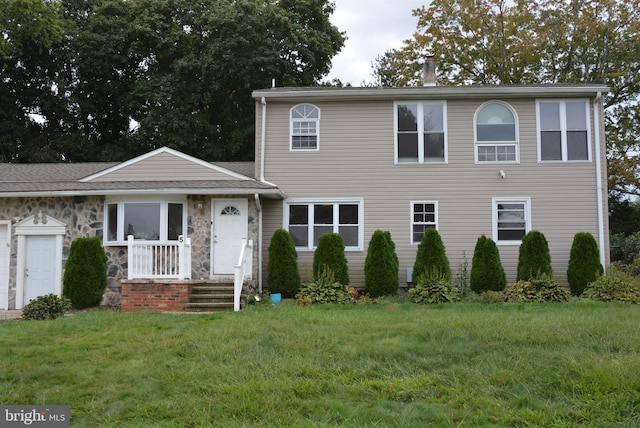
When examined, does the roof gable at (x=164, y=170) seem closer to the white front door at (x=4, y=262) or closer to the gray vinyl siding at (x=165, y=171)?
the gray vinyl siding at (x=165, y=171)

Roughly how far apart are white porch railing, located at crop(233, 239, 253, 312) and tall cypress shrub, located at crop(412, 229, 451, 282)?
3.70m

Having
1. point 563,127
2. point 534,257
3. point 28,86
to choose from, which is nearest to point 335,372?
point 534,257

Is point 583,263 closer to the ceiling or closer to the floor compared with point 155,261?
closer to the floor

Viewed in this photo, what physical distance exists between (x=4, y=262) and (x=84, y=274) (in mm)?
2438

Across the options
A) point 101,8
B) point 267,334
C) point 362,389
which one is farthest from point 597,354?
point 101,8

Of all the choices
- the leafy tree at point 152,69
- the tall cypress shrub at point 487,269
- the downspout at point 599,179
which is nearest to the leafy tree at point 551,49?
the leafy tree at point 152,69

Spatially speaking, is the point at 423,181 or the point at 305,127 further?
the point at 305,127

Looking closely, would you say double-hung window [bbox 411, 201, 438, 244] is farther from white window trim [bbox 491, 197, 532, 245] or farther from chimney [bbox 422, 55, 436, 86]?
chimney [bbox 422, 55, 436, 86]

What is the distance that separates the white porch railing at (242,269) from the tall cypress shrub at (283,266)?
498 millimetres

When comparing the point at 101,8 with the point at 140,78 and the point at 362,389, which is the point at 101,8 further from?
the point at 362,389

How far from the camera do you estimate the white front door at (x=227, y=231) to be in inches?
492

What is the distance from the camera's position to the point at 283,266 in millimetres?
12258

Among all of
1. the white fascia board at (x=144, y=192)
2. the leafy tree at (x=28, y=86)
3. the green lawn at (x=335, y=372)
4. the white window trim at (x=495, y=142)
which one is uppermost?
the leafy tree at (x=28, y=86)

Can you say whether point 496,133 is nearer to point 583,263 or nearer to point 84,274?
point 583,263
